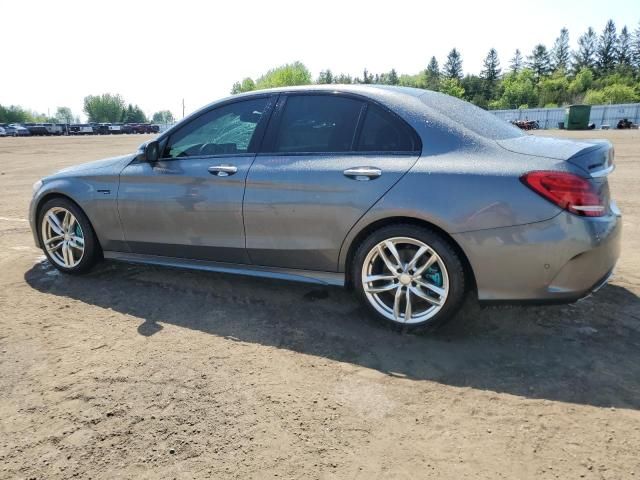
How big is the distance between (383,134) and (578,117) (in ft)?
180

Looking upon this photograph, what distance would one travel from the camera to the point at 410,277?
3311mm

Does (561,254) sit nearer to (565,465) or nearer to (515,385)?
(515,385)

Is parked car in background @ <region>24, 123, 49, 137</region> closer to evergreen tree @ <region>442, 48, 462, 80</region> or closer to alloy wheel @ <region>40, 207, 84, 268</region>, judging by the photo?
alloy wheel @ <region>40, 207, 84, 268</region>

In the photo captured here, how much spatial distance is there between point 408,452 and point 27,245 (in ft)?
17.4

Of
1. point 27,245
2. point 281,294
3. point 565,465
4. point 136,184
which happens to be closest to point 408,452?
point 565,465

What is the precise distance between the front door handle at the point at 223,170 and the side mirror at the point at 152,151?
58cm

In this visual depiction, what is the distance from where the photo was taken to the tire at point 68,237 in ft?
15.1

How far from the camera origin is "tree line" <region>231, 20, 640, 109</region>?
112 meters

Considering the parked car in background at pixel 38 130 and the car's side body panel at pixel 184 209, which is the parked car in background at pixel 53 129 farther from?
the car's side body panel at pixel 184 209

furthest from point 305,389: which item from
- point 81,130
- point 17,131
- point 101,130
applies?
point 81,130

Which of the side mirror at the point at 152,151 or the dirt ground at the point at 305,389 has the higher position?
the side mirror at the point at 152,151

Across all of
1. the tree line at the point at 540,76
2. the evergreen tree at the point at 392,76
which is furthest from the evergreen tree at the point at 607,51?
the evergreen tree at the point at 392,76

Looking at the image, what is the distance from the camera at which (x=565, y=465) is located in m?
2.10

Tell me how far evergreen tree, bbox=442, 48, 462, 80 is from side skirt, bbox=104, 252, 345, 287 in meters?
135
